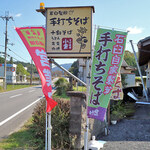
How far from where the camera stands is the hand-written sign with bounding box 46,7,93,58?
3.34 m

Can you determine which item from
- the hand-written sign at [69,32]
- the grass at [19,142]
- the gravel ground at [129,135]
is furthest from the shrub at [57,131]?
the hand-written sign at [69,32]

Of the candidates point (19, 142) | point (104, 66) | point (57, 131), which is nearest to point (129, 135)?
point (57, 131)

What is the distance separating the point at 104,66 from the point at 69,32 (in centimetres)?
105

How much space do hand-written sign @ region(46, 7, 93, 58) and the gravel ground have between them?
8.80 ft

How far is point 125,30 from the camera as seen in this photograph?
3.15m

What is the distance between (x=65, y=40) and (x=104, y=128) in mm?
3529

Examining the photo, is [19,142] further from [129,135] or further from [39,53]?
[129,135]

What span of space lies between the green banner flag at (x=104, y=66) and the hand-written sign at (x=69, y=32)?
273 mm

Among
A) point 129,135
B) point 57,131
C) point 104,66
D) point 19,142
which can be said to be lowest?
point 129,135

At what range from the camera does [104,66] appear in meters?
3.18

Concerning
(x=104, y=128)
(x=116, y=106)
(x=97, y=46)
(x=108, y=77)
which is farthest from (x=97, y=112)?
(x=116, y=106)

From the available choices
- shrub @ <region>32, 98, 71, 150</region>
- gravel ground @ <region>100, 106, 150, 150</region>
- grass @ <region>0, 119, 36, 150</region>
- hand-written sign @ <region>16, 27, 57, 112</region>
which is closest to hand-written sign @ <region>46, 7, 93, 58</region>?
hand-written sign @ <region>16, 27, 57, 112</region>

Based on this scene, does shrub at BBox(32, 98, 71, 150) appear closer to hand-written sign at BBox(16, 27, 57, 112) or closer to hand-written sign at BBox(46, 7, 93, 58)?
hand-written sign at BBox(16, 27, 57, 112)

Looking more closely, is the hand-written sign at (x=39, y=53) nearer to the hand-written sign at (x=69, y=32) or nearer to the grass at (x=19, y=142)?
the hand-written sign at (x=69, y=32)
